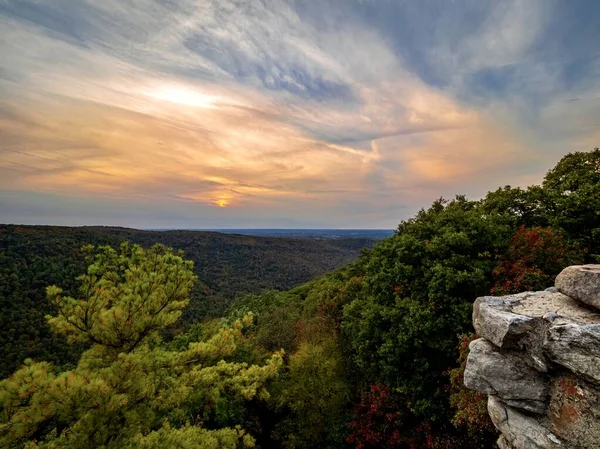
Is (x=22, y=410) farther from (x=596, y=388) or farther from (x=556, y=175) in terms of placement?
(x=556, y=175)

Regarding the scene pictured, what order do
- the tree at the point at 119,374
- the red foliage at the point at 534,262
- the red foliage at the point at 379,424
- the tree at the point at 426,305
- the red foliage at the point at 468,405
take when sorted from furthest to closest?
the red foliage at the point at 379,424 < the tree at the point at 426,305 < the red foliage at the point at 534,262 < the red foliage at the point at 468,405 < the tree at the point at 119,374

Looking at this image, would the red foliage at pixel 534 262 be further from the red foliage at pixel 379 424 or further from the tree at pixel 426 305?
the red foliage at pixel 379 424

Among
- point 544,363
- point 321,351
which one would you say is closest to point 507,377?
point 544,363

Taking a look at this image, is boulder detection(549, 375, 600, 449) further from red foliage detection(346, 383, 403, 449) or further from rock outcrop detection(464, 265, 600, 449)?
red foliage detection(346, 383, 403, 449)

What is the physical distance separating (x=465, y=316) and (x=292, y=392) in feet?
30.7

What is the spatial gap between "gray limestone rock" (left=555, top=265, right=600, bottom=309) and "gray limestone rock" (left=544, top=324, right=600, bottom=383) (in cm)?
115

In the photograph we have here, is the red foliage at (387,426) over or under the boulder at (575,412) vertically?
under

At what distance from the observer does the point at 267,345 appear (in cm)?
2406

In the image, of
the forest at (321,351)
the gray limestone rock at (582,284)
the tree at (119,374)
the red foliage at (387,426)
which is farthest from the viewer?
the red foliage at (387,426)

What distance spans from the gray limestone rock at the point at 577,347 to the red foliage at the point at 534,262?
212 inches

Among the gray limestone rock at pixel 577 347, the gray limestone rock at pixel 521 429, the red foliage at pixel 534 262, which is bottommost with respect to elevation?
the gray limestone rock at pixel 521 429

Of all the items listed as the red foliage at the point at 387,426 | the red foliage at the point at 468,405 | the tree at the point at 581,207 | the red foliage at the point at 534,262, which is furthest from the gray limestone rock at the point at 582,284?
the red foliage at the point at 387,426

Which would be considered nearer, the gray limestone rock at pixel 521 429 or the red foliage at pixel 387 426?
the gray limestone rock at pixel 521 429

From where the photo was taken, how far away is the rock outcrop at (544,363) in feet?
21.2
